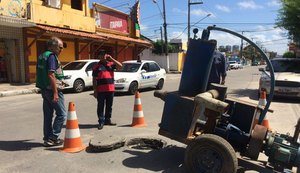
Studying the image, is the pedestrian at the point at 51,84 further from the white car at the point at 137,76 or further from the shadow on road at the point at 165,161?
the white car at the point at 137,76

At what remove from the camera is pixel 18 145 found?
574 centimetres

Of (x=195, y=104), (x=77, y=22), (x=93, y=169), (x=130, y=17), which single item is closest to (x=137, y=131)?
(x=93, y=169)

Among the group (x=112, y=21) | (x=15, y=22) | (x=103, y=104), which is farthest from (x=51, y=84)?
(x=112, y=21)

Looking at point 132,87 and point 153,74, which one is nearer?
point 132,87

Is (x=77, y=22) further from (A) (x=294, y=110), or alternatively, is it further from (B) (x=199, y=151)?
(B) (x=199, y=151)

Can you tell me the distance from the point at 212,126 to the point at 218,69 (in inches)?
94.7

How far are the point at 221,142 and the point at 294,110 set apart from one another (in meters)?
6.99

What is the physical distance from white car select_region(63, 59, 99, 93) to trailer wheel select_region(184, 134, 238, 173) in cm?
1088

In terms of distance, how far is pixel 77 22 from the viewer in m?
21.6

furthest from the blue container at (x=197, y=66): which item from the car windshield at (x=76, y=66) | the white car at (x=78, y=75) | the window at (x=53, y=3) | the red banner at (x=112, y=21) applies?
the red banner at (x=112, y=21)

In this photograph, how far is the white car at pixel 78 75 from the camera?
14500mm

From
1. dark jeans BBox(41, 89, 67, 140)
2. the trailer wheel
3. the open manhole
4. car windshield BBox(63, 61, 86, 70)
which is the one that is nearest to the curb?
car windshield BBox(63, 61, 86, 70)

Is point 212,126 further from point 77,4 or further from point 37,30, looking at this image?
point 77,4

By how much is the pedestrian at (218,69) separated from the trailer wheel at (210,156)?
8.45ft
